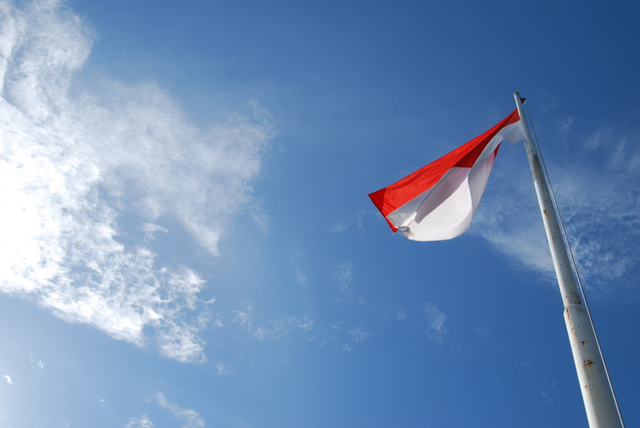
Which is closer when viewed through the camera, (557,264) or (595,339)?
(595,339)

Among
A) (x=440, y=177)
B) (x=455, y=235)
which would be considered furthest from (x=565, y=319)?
(x=440, y=177)

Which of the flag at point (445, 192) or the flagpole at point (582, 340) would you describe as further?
the flag at point (445, 192)

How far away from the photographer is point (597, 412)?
5.63 m

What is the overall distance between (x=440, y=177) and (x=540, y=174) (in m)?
2.91

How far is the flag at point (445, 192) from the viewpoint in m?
10.9

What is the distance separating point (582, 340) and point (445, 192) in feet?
18.5

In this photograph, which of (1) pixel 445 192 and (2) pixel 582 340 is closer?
(2) pixel 582 340

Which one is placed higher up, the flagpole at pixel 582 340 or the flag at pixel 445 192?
the flag at pixel 445 192

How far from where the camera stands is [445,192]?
37.1ft

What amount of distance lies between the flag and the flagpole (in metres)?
2.53

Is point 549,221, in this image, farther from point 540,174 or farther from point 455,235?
point 455,235

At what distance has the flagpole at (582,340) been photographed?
5.64 m

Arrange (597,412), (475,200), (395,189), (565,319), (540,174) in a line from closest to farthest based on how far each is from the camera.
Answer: (597,412), (565,319), (540,174), (475,200), (395,189)

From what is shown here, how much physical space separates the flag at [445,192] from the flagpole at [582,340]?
253 centimetres
